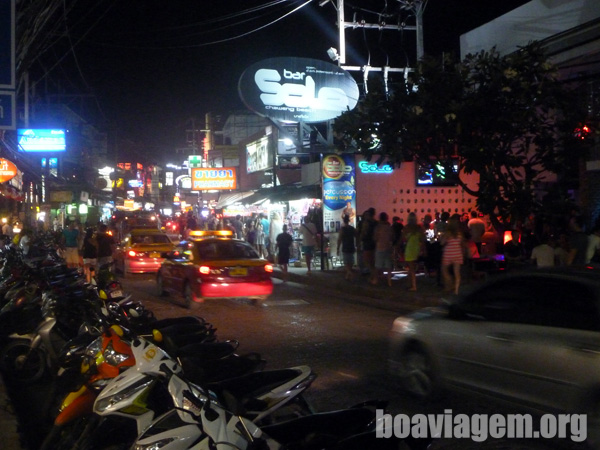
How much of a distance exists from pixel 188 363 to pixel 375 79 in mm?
11529

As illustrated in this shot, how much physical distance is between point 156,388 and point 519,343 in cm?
A: 326

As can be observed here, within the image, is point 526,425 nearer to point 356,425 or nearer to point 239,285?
point 356,425

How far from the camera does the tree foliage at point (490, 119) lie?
45.8 feet

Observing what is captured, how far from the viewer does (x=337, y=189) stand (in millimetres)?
22312

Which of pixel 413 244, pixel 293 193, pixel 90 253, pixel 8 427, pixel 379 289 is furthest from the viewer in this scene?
pixel 293 193

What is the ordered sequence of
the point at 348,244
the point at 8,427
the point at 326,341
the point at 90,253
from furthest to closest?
the point at 348,244 < the point at 90,253 < the point at 326,341 < the point at 8,427

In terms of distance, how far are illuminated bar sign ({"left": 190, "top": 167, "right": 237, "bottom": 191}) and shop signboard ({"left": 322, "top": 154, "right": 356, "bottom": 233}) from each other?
20499mm

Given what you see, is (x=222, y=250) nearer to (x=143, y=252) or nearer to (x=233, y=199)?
(x=143, y=252)

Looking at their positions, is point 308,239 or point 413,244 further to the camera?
point 308,239

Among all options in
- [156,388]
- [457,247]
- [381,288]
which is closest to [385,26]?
[381,288]

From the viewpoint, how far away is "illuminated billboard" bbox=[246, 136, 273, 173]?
35081mm

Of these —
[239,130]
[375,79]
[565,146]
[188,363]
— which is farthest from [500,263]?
[239,130]

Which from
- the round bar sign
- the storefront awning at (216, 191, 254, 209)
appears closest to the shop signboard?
the round bar sign

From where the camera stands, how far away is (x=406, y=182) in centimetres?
2361
